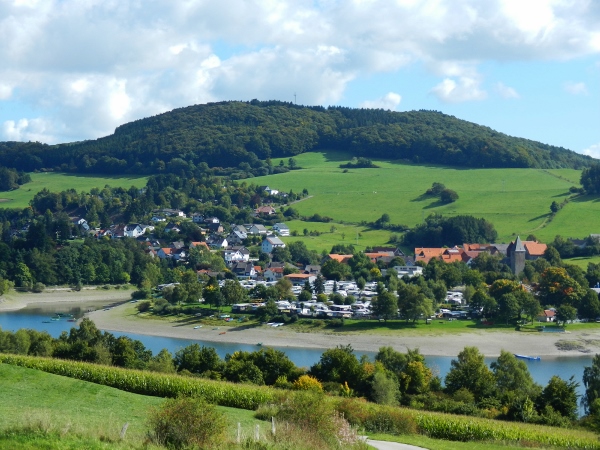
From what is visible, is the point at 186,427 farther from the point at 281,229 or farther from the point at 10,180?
the point at 10,180

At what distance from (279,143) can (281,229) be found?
139 ft

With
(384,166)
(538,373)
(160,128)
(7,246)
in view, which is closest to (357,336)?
(538,373)

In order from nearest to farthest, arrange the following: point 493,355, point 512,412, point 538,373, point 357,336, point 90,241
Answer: point 512,412 → point 538,373 → point 493,355 → point 357,336 → point 90,241

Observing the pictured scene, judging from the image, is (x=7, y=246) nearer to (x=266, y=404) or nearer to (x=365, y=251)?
(x=365, y=251)

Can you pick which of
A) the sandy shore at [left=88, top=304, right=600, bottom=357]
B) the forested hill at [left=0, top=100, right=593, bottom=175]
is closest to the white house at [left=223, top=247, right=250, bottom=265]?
the sandy shore at [left=88, top=304, right=600, bottom=357]

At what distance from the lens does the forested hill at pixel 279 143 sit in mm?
100250

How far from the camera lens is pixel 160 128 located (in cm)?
12475

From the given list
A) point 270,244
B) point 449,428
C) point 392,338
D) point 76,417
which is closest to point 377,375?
point 449,428

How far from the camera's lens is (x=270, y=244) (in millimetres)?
65125

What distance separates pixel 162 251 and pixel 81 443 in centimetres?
5698

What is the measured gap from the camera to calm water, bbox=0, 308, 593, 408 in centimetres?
2967

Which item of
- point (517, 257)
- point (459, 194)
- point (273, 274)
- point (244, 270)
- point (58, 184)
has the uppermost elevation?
point (58, 184)

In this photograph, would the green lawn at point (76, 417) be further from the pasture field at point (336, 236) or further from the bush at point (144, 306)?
the pasture field at point (336, 236)

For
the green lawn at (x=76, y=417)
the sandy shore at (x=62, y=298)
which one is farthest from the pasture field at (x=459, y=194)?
the green lawn at (x=76, y=417)
